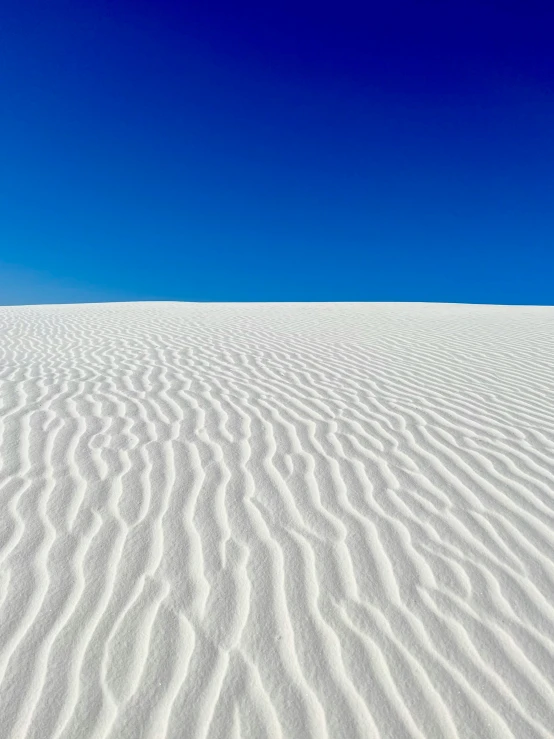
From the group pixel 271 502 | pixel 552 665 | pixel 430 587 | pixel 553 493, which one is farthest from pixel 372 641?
pixel 553 493

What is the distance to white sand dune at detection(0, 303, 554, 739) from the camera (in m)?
2.11

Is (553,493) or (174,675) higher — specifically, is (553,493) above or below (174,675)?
above

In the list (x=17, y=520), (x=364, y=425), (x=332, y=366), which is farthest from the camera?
(x=332, y=366)

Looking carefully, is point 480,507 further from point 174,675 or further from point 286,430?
point 174,675

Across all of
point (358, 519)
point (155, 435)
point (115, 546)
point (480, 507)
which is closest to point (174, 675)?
point (115, 546)

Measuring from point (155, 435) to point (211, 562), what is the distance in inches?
77.4

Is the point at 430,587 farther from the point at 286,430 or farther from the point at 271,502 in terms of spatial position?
the point at 286,430

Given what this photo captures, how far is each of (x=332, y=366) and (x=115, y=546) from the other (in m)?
5.29

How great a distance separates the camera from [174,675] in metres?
2.22

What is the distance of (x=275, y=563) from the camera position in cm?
293

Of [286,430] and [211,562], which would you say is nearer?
[211,562]

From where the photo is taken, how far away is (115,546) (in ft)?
9.95

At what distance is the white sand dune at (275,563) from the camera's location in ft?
6.93

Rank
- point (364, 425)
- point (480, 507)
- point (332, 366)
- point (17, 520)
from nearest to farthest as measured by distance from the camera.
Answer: point (17, 520) < point (480, 507) < point (364, 425) < point (332, 366)
